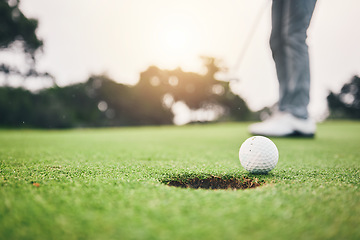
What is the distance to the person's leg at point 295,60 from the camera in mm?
3537

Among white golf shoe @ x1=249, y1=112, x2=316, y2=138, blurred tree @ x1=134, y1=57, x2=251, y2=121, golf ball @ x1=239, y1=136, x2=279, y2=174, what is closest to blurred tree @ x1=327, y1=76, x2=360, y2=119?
blurred tree @ x1=134, y1=57, x2=251, y2=121

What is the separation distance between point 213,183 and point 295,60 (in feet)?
10.3

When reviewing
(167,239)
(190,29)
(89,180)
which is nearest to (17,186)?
(89,180)

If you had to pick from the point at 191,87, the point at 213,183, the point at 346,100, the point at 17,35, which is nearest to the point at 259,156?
the point at 213,183

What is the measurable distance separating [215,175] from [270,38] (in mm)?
3427

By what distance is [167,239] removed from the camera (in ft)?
2.53

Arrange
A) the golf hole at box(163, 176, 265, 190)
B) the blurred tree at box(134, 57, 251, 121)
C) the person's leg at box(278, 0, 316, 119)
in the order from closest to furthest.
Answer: the golf hole at box(163, 176, 265, 190)
the person's leg at box(278, 0, 316, 119)
the blurred tree at box(134, 57, 251, 121)

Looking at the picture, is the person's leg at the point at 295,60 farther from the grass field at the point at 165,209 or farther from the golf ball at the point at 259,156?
the grass field at the point at 165,209

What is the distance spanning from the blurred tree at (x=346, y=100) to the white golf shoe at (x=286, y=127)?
22822 millimetres

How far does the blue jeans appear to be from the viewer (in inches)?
140

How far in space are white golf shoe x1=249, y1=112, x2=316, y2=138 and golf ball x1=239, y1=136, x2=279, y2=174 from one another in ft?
8.77

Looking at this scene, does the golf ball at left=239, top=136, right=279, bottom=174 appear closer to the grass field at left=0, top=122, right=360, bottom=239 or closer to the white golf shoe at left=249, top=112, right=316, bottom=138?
the grass field at left=0, top=122, right=360, bottom=239

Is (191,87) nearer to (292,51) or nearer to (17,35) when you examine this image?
(17,35)

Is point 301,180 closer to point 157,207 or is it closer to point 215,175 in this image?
point 215,175
